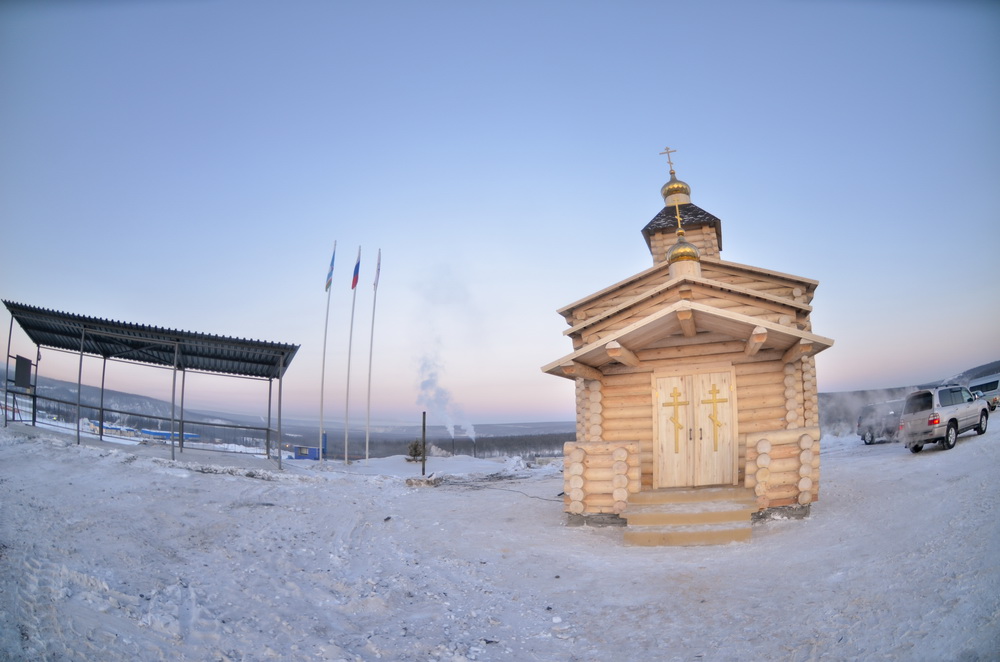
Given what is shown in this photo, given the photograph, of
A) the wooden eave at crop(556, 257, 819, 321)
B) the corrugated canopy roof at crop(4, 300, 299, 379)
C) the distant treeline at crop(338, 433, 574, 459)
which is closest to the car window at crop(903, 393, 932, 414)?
the wooden eave at crop(556, 257, 819, 321)

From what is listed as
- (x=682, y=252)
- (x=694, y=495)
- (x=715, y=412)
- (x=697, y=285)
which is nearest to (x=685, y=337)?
(x=697, y=285)

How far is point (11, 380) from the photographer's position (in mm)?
16688

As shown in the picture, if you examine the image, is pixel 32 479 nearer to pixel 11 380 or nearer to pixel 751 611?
pixel 11 380

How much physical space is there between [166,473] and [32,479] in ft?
8.31

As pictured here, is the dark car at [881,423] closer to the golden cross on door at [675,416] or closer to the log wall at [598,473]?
the golden cross on door at [675,416]

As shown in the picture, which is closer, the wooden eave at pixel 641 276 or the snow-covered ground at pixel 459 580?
the snow-covered ground at pixel 459 580

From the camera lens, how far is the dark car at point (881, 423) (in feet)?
79.6

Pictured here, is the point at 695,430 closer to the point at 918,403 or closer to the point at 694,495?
the point at 694,495

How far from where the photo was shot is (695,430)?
11.7 m

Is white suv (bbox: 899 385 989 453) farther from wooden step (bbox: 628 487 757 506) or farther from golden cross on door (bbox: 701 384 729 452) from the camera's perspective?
wooden step (bbox: 628 487 757 506)

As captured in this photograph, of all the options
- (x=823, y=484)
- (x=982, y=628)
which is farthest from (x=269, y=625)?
(x=823, y=484)

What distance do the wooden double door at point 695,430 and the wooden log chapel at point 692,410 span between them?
21 mm

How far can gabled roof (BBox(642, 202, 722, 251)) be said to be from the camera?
1761 cm

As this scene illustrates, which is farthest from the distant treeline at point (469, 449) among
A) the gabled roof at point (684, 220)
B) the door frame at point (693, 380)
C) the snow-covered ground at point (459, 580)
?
the snow-covered ground at point (459, 580)
